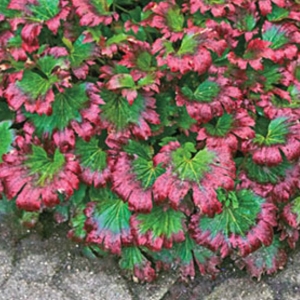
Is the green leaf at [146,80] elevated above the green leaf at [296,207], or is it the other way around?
the green leaf at [146,80]

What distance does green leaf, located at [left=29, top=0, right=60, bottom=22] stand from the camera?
2.85m

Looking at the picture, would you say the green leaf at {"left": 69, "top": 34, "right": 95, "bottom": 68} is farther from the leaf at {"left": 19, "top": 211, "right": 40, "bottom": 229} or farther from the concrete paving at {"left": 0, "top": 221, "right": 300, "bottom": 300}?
the concrete paving at {"left": 0, "top": 221, "right": 300, "bottom": 300}

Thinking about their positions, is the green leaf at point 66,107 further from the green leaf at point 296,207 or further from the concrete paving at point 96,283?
the green leaf at point 296,207

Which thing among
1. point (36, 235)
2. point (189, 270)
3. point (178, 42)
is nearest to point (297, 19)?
point (178, 42)

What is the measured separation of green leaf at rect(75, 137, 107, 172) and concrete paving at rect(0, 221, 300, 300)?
1.40 ft

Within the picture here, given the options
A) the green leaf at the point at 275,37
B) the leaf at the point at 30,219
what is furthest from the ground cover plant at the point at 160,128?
the leaf at the point at 30,219

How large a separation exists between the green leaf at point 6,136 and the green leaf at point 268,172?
0.94 m

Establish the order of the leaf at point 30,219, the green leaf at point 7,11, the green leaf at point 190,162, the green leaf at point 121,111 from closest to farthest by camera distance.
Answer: the green leaf at point 190,162 < the green leaf at point 121,111 < the green leaf at point 7,11 < the leaf at point 30,219

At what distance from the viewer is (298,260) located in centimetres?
302

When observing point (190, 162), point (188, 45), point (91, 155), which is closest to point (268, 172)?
point (190, 162)

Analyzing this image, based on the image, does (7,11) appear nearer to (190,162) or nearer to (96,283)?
(190,162)

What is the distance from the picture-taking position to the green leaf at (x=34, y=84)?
2.73 meters

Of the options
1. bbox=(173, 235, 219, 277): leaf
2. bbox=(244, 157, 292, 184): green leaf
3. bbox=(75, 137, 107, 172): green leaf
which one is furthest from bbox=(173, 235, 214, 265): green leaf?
bbox=(75, 137, 107, 172): green leaf

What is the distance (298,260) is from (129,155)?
84cm
